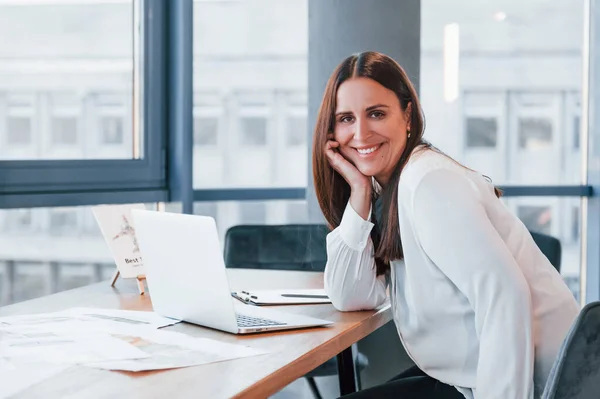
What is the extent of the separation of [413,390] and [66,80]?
210 cm

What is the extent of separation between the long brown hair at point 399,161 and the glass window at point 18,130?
56.5 inches

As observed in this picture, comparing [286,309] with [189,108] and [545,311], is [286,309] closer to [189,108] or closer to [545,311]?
[545,311]

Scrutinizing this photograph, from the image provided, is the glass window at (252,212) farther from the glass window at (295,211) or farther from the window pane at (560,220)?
the window pane at (560,220)

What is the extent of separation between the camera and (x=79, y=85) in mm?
3320

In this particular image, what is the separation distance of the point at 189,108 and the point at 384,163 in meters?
1.72

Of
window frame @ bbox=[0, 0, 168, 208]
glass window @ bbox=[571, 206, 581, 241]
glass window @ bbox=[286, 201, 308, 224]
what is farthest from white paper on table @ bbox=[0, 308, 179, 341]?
glass window @ bbox=[571, 206, 581, 241]

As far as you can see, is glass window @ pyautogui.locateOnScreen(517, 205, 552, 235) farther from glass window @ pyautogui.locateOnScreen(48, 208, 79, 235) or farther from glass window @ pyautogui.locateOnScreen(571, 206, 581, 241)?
glass window @ pyautogui.locateOnScreen(48, 208, 79, 235)

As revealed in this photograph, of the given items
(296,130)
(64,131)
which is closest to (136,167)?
(64,131)

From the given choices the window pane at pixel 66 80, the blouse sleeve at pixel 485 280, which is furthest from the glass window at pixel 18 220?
the blouse sleeve at pixel 485 280

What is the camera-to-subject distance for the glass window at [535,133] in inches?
183

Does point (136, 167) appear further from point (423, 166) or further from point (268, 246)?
point (423, 166)

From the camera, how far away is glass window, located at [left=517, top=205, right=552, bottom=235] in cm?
458

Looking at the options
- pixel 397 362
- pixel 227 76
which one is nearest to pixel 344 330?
pixel 397 362

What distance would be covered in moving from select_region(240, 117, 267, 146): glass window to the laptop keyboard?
7.58 ft
